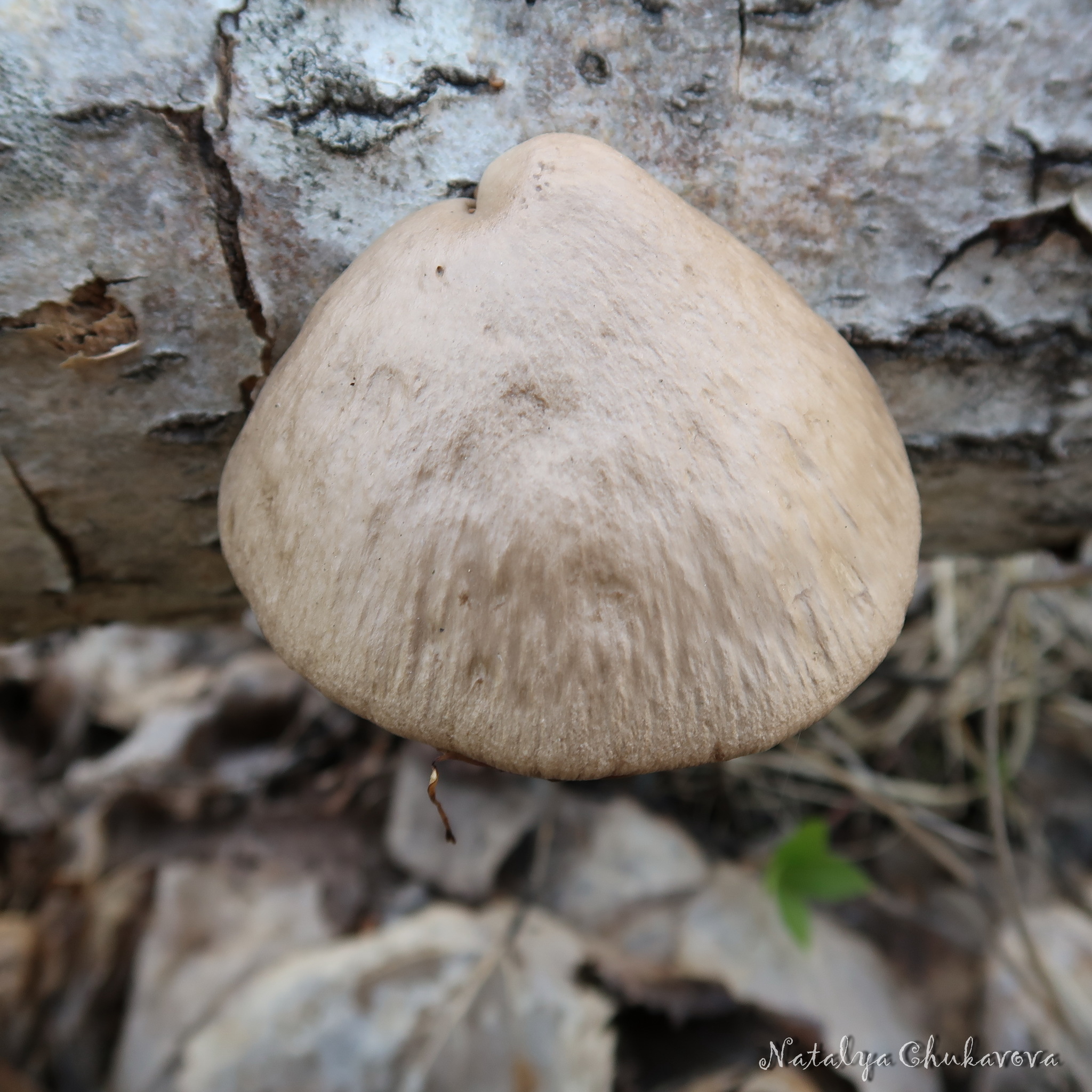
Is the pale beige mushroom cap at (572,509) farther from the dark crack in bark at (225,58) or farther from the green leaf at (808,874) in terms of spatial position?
the green leaf at (808,874)

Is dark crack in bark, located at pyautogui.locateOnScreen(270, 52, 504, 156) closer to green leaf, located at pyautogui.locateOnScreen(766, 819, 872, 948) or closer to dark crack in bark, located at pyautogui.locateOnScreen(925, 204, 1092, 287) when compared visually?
dark crack in bark, located at pyautogui.locateOnScreen(925, 204, 1092, 287)

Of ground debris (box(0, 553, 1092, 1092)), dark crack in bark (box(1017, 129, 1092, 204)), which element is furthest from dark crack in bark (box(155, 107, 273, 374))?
ground debris (box(0, 553, 1092, 1092))

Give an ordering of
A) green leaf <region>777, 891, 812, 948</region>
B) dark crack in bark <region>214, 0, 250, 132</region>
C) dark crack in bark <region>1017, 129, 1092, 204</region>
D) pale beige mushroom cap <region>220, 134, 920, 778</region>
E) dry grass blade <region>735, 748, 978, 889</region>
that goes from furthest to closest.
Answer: dry grass blade <region>735, 748, 978, 889</region> < green leaf <region>777, 891, 812, 948</region> < dark crack in bark <region>1017, 129, 1092, 204</region> < dark crack in bark <region>214, 0, 250, 132</region> < pale beige mushroom cap <region>220, 134, 920, 778</region>

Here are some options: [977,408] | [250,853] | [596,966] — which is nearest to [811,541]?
[977,408]

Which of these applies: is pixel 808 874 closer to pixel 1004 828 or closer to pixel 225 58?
pixel 1004 828

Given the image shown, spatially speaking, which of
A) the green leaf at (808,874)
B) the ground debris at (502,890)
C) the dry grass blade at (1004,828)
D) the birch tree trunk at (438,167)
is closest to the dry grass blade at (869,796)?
the ground debris at (502,890)

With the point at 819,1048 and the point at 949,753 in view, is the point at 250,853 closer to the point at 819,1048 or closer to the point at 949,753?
the point at 819,1048

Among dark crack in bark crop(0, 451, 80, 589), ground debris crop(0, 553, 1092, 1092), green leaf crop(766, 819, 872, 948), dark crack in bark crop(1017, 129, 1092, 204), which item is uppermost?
dark crack in bark crop(1017, 129, 1092, 204)

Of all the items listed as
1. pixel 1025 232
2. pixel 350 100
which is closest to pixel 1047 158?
pixel 1025 232
